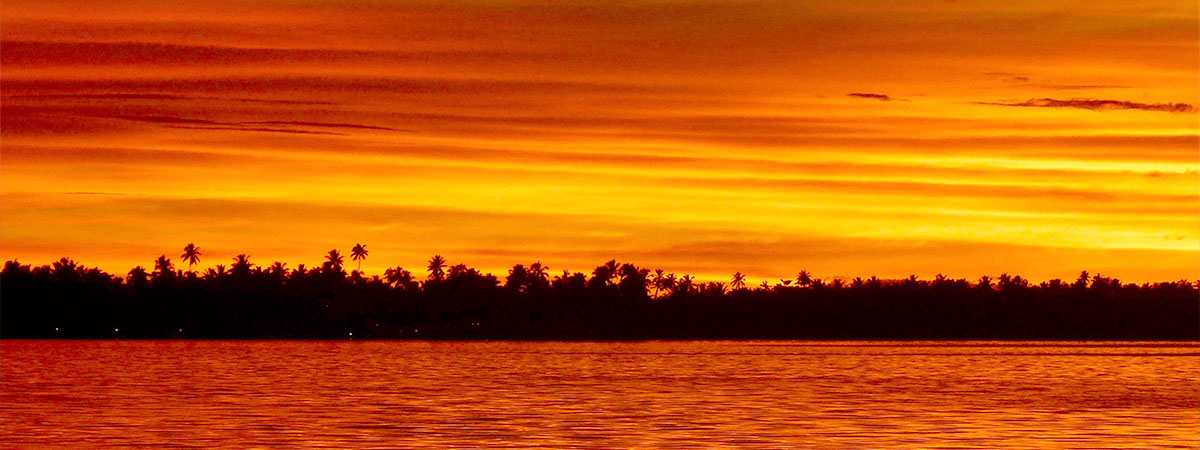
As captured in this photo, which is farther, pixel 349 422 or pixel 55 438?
pixel 349 422

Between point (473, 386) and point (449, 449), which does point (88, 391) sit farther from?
point (449, 449)

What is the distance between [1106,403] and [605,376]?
144 ft

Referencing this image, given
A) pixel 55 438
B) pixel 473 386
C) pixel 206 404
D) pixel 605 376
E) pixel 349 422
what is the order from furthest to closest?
pixel 605 376 → pixel 473 386 → pixel 206 404 → pixel 349 422 → pixel 55 438

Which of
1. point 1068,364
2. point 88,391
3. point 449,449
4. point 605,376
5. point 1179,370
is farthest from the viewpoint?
point 1068,364

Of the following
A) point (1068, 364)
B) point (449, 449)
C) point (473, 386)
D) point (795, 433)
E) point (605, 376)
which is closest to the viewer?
point (449, 449)

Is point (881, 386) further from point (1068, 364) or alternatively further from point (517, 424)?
point (1068, 364)

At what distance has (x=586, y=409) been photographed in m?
73.8

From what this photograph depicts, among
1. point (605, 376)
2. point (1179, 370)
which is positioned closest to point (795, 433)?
point (605, 376)

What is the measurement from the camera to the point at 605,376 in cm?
11788

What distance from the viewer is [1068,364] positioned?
156875 millimetres

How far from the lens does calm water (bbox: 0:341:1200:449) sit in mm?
57219

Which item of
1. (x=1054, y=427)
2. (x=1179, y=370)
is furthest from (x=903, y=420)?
(x=1179, y=370)

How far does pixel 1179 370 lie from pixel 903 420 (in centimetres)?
8229

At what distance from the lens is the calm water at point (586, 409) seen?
57.2 metres
